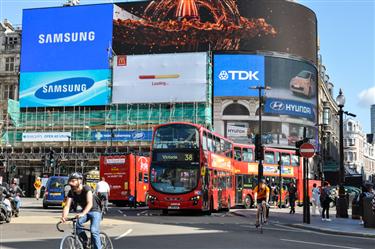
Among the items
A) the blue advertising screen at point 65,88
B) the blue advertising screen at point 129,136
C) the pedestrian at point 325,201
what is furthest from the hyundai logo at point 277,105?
the pedestrian at point 325,201

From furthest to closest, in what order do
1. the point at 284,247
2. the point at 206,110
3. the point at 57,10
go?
the point at 57,10, the point at 206,110, the point at 284,247

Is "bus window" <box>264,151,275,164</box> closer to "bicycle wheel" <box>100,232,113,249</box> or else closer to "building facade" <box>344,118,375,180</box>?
"bicycle wheel" <box>100,232,113,249</box>

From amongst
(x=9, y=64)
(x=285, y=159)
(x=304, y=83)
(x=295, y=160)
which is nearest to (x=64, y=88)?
(x=9, y=64)

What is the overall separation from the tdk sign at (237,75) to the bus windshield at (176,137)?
4583 cm

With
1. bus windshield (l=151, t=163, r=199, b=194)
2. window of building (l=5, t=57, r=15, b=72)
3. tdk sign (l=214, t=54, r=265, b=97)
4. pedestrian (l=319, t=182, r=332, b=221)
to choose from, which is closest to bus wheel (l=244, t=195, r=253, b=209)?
pedestrian (l=319, t=182, r=332, b=221)

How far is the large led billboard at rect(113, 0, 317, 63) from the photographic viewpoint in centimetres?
7350

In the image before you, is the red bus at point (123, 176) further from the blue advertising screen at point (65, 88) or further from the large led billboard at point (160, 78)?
the blue advertising screen at point (65, 88)

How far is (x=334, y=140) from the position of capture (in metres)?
109

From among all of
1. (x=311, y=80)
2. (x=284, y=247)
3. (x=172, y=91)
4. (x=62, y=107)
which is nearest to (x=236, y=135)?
(x=172, y=91)

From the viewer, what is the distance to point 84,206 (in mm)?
9492

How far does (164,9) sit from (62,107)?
64.2 feet

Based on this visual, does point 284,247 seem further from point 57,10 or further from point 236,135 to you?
point 57,10

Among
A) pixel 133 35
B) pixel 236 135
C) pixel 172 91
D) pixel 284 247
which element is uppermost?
pixel 133 35

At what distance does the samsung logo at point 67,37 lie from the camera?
250 feet
